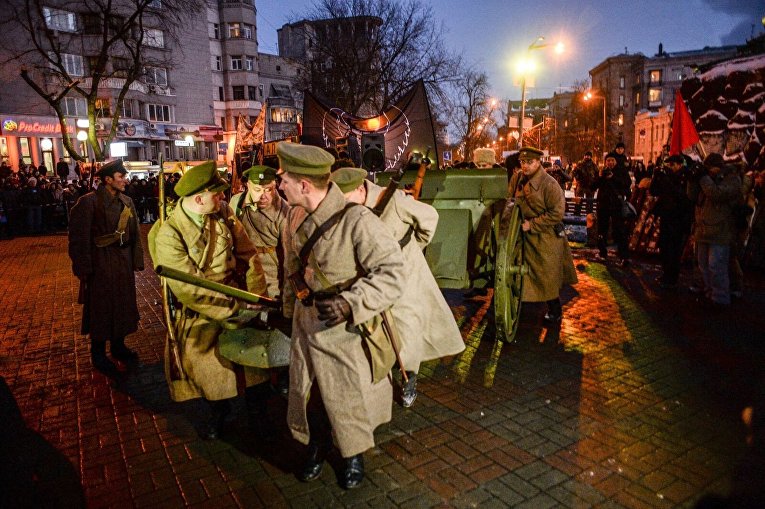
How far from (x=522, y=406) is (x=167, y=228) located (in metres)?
3.04

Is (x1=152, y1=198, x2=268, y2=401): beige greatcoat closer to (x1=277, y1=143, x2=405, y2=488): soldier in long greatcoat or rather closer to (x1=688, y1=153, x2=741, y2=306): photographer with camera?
(x1=277, y1=143, x2=405, y2=488): soldier in long greatcoat

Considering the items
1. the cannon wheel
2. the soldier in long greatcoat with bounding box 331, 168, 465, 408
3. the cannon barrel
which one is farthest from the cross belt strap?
the cannon wheel

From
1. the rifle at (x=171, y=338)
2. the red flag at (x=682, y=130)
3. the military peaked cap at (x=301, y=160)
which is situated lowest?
the rifle at (x=171, y=338)

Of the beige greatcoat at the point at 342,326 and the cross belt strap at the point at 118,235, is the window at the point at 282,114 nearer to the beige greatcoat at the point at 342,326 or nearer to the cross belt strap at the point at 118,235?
the cross belt strap at the point at 118,235

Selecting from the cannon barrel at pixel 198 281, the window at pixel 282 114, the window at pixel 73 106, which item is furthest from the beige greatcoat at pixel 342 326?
the window at pixel 282 114

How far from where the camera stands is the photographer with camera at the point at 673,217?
8.31 metres

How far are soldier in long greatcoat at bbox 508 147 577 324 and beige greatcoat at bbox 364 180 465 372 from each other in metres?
1.85

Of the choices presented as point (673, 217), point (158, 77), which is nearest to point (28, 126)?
point (158, 77)

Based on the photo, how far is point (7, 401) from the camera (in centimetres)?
226

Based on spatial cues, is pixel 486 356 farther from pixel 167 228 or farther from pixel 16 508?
pixel 16 508

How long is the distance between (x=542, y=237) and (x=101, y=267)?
464cm

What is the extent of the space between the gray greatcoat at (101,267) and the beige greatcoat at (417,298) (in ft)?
9.12

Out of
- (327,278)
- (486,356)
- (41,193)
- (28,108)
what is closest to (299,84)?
(41,193)

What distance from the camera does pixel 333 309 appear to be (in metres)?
2.69
